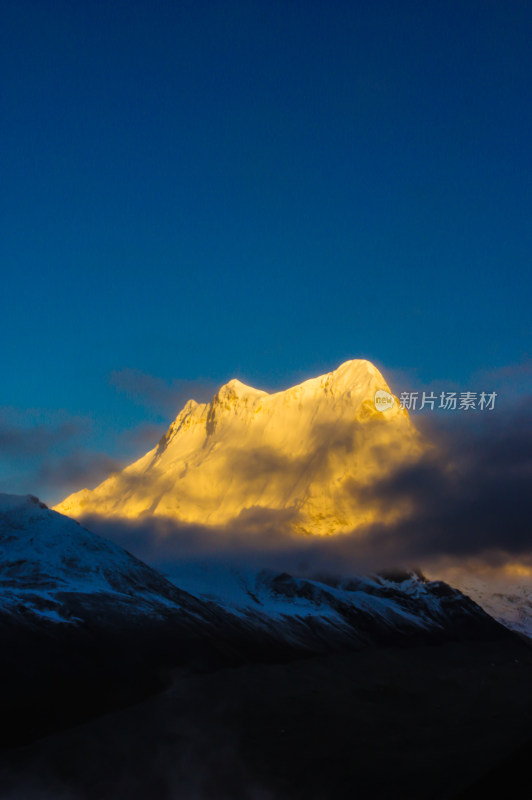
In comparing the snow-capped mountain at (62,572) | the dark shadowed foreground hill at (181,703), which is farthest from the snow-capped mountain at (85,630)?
the dark shadowed foreground hill at (181,703)

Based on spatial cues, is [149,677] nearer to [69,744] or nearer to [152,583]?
[69,744]

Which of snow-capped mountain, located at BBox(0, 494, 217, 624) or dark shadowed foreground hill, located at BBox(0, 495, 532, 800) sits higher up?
snow-capped mountain, located at BBox(0, 494, 217, 624)

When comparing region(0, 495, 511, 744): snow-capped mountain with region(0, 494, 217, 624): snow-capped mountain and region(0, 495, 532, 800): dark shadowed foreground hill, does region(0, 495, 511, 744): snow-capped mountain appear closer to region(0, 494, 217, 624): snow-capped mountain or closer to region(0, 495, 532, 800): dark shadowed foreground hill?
region(0, 494, 217, 624): snow-capped mountain

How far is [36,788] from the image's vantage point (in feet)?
252

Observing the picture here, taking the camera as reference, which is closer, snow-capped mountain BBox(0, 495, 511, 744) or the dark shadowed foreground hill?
the dark shadowed foreground hill

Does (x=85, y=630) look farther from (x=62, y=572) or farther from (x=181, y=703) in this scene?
(x=62, y=572)

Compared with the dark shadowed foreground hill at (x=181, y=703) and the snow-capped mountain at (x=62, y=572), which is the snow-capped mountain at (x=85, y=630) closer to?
the snow-capped mountain at (x=62, y=572)

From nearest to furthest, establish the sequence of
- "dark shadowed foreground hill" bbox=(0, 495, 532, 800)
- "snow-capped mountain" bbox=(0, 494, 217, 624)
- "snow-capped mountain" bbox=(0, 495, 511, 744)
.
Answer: "dark shadowed foreground hill" bbox=(0, 495, 532, 800)
"snow-capped mountain" bbox=(0, 495, 511, 744)
"snow-capped mountain" bbox=(0, 494, 217, 624)

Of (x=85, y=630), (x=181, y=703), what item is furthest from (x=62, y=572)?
(x=181, y=703)

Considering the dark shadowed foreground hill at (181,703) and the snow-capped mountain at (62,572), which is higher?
the snow-capped mountain at (62,572)

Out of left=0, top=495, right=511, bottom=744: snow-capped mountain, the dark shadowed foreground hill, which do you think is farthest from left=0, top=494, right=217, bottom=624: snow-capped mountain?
the dark shadowed foreground hill

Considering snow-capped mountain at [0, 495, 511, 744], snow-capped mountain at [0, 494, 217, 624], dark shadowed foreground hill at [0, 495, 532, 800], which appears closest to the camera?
dark shadowed foreground hill at [0, 495, 532, 800]

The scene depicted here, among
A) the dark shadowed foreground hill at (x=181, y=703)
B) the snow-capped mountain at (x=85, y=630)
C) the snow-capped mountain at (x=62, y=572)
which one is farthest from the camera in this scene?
the snow-capped mountain at (x=62, y=572)

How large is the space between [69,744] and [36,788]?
12.4 meters
